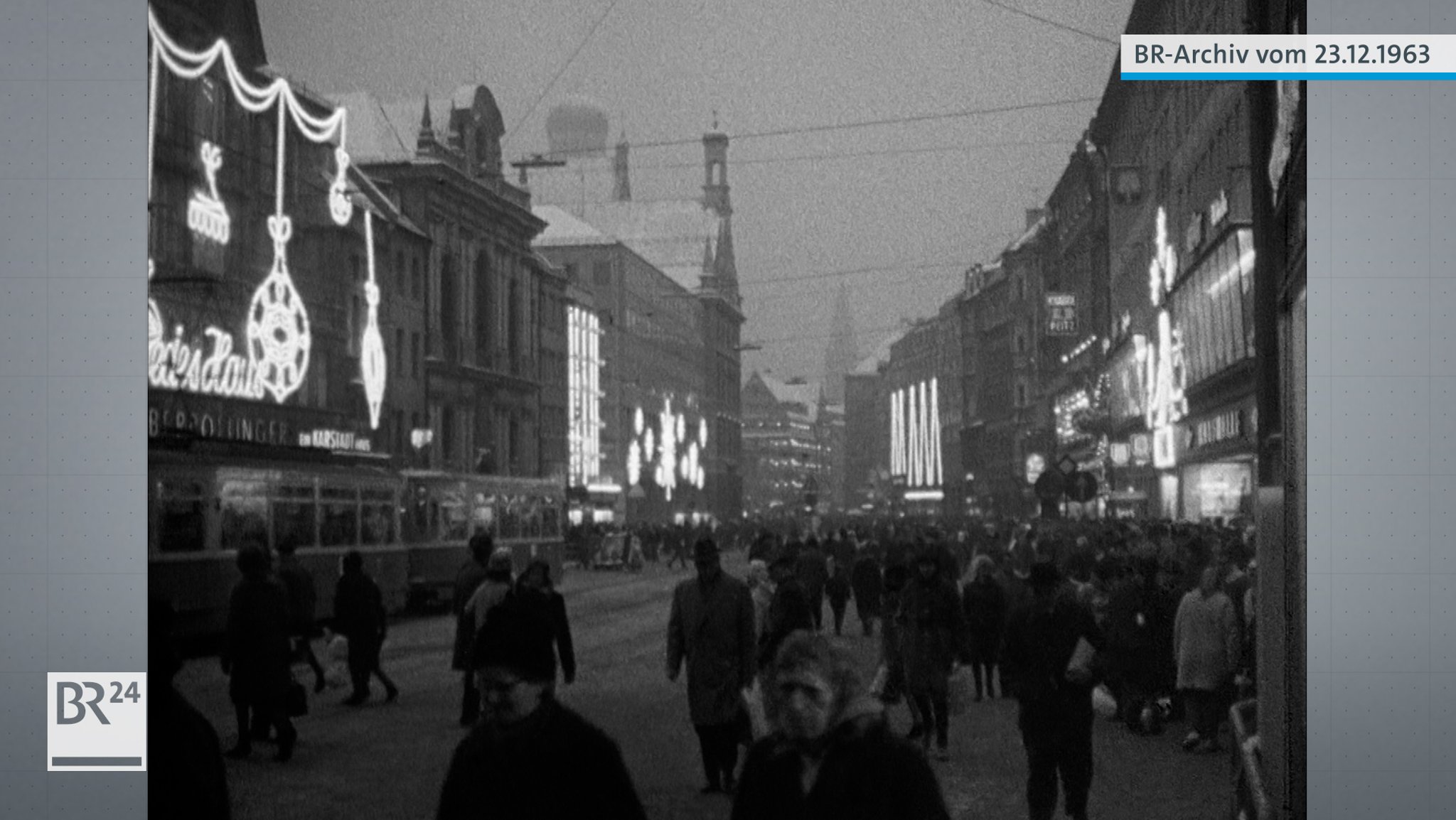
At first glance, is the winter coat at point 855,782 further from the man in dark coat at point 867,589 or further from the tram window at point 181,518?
the man in dark coat at point 867,589

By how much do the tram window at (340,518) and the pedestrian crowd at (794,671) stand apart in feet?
0.52

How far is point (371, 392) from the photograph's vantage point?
23.0 feet

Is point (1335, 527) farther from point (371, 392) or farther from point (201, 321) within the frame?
point (201, 321)

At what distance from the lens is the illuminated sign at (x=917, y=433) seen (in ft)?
30.0

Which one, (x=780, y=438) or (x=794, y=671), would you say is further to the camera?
(x=780, y=438)

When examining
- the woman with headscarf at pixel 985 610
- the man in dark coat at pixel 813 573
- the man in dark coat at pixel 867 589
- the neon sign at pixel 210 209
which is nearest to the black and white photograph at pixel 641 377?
the neon sign at pixel 210 209

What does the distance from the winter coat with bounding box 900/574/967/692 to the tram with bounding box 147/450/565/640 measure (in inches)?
94.0

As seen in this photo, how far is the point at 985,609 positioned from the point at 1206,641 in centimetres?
550

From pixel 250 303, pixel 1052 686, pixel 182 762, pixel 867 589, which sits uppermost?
pixel 250 303

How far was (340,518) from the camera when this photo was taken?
7660 mm

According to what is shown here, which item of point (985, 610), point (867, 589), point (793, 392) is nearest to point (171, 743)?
point (793, 392)

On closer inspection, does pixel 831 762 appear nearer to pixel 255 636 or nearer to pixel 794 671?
pixel 794 671

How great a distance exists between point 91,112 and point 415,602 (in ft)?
7.68

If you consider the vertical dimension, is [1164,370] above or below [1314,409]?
above
